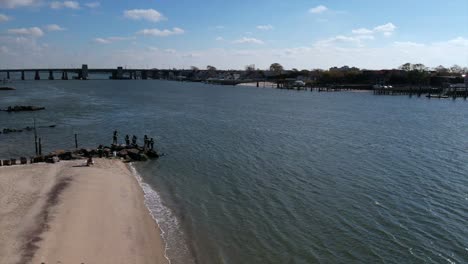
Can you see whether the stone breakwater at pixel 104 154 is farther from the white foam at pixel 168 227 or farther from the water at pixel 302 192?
the white foam at pixel 168 227

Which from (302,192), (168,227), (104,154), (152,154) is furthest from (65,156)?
(302,192)

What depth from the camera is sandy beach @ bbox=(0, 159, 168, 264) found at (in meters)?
17.5

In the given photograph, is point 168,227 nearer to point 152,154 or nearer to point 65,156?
point 152,154

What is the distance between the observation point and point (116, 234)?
20.0 m

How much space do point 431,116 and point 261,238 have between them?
7388 centimetres

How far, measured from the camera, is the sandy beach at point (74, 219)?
17469mm

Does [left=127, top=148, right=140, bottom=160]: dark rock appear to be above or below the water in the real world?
above

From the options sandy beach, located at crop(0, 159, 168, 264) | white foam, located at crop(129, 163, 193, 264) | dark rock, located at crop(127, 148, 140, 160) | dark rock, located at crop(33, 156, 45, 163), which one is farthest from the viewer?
dark rock, located at crop(127, 148, 140, 160)

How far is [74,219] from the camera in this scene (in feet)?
69.3

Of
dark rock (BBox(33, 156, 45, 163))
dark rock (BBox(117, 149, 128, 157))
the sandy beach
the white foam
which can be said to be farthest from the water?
dark rock (BBox(33, 156, 45, 163))

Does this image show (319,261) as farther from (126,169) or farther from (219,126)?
(219,126)

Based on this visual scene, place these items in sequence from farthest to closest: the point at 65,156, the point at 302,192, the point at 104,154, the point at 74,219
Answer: the point at 104,154, the point at 65,156, the point at 302,192, the point at 74,219

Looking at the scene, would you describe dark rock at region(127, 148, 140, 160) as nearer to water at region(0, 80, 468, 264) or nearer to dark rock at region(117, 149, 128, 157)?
dark rock at region(117, 149, 128, 157)

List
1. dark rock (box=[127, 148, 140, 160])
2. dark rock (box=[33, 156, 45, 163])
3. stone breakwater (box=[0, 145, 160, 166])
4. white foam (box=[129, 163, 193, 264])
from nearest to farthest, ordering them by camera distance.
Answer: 1. white foam (box=[129, 163, 193, 264])
2. dark rock (box=[33, 156, 45, 163])
3. stone breakwater (box=[0, 145, 160, 166])
4. dark rock (box=[127, 148, 140, 160])
